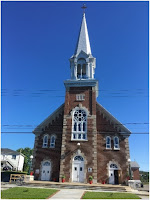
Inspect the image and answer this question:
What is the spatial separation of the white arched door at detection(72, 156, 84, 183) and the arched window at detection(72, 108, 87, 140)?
2.98 metres

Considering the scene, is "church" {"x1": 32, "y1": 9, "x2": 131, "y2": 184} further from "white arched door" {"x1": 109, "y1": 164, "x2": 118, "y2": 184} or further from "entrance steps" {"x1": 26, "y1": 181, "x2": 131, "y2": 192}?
"entrance steps" {"x1": 26, "y1": 181, "x2": 131, "y2": 192}

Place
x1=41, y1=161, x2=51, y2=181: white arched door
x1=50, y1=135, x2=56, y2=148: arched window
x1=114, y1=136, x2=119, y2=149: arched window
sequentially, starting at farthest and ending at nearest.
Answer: x1=50, y1=135, x2=56, y2=148: arched window < x1=114, y1=136, x2=119, y2=149: arched window < x1=41, y1=161, x2=51, y2=181: white arched door

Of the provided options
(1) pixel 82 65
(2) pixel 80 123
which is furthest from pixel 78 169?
(1) pixel 82 65

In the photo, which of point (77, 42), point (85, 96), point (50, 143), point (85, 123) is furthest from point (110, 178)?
point (77, 42)

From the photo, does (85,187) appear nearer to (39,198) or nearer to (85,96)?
(39,198)

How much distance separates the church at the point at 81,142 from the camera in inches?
897

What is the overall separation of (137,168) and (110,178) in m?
26.1

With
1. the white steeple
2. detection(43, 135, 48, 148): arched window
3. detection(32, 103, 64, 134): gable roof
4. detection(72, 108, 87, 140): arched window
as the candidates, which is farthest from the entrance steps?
the white steeple

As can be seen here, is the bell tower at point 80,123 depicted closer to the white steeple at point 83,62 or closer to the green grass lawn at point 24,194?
the white steeple at point 83,62

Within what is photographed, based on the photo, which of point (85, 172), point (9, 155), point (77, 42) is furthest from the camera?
point (9, 155)

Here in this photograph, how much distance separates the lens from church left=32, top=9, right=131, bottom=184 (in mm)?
22781

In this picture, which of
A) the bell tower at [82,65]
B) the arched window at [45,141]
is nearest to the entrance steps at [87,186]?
the arched window at [45,141]

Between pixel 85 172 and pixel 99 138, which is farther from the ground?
pixel 99 138

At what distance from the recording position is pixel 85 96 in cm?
2708
